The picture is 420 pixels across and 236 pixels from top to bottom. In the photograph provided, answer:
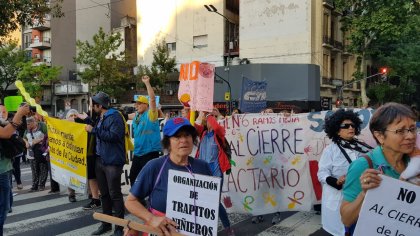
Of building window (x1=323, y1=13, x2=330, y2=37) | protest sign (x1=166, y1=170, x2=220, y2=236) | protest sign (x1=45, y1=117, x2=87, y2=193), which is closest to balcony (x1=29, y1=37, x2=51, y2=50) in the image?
building window (x1=323, y1=13, x2=330, y2=37)

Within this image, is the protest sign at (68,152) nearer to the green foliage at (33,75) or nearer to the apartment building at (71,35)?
the green foliage at (33,75)

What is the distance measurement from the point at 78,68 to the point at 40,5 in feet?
131

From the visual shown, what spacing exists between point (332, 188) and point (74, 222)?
4221 millimetres

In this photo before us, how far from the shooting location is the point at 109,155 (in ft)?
18.1

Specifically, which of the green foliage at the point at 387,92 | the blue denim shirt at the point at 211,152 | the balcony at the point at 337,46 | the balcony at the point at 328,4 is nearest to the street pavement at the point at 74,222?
the blue denim shirt at the point at 211,152

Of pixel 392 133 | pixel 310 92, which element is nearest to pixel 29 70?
pixel 310 92

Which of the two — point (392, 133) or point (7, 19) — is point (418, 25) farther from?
point (392, 133)

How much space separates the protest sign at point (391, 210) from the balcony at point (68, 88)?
48362 millimetres

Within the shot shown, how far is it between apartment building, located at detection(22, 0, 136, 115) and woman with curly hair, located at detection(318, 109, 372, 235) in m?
46.5

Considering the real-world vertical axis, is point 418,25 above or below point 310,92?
above

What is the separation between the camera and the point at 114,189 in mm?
5414

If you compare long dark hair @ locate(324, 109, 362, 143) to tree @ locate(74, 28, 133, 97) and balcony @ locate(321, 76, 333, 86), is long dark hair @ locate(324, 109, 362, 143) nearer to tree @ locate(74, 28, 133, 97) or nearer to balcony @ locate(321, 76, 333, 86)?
balcony @ locate(321, 76, 333, 86)

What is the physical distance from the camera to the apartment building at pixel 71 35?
4894 centimetres

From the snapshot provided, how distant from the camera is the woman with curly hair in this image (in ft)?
12.4
